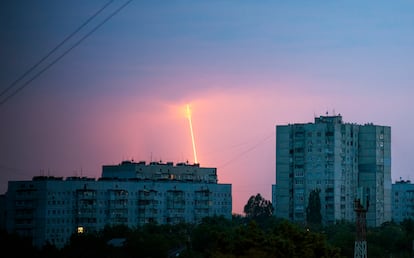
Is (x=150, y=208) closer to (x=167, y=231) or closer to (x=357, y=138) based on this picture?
(x=167, y=231)

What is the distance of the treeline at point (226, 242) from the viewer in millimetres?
43969

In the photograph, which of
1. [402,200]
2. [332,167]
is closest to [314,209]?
[332,167]

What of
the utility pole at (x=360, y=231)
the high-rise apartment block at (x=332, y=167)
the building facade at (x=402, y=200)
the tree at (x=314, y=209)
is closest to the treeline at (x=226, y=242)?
the utility pole at (x=360, y=231)

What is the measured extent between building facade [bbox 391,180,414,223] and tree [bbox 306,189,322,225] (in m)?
32.8

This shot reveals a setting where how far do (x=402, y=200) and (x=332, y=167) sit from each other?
105ft

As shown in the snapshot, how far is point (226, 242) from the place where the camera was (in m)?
43.8

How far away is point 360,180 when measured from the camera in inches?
3607

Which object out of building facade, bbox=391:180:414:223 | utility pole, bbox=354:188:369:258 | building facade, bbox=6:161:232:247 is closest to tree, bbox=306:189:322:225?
building facade, bbox=6:161:232:247

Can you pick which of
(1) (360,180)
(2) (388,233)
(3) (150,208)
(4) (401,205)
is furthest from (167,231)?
(4) (401,205)

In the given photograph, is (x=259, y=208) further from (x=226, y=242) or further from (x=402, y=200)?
(x=226, y=242)

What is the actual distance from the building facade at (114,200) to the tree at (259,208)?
6160 millimetres

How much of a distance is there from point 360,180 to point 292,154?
229 inches

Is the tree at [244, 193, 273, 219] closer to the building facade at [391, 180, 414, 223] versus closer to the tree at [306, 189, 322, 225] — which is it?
the tree at [306, 189, 322, 225]

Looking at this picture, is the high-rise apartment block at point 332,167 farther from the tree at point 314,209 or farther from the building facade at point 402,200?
the building facade at point 402,200
